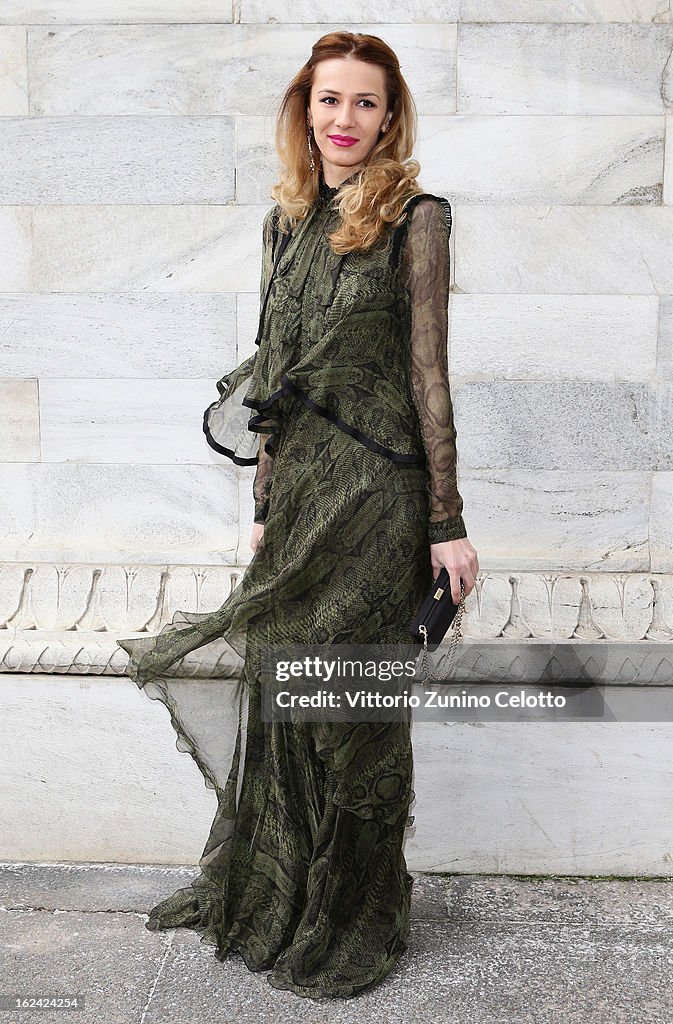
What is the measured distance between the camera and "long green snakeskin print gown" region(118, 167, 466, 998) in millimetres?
2463

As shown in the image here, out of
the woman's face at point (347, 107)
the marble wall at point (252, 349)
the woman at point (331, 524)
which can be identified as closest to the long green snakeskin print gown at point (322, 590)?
the woman at point (331, 524)

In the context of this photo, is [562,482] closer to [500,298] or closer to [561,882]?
[500,298]

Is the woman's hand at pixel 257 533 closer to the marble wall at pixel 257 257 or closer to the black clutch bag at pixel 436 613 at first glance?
the black clutch bag at pixel 436 613

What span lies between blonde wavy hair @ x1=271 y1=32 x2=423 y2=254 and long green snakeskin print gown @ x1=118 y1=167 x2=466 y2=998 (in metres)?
0.05

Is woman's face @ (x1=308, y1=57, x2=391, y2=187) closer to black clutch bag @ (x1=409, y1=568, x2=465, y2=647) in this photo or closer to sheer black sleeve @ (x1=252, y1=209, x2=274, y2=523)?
sheer black sleeve @ (x1=252, y1=209, x2=274, y2=523)

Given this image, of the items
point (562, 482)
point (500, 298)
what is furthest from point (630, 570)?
point (500, 298)

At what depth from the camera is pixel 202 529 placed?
3.64m

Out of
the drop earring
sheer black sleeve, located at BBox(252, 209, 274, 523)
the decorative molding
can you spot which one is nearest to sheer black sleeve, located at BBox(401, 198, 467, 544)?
the drop earring

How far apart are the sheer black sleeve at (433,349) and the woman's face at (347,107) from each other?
8.1 inches

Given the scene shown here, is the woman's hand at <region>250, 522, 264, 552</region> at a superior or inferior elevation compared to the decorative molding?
superior

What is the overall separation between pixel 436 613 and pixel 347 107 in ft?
3.99

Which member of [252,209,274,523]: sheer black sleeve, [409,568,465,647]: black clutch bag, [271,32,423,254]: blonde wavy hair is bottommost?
[409,568,465,647]: black clutch bag

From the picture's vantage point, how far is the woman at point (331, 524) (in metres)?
2.44

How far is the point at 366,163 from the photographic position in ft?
8.14
